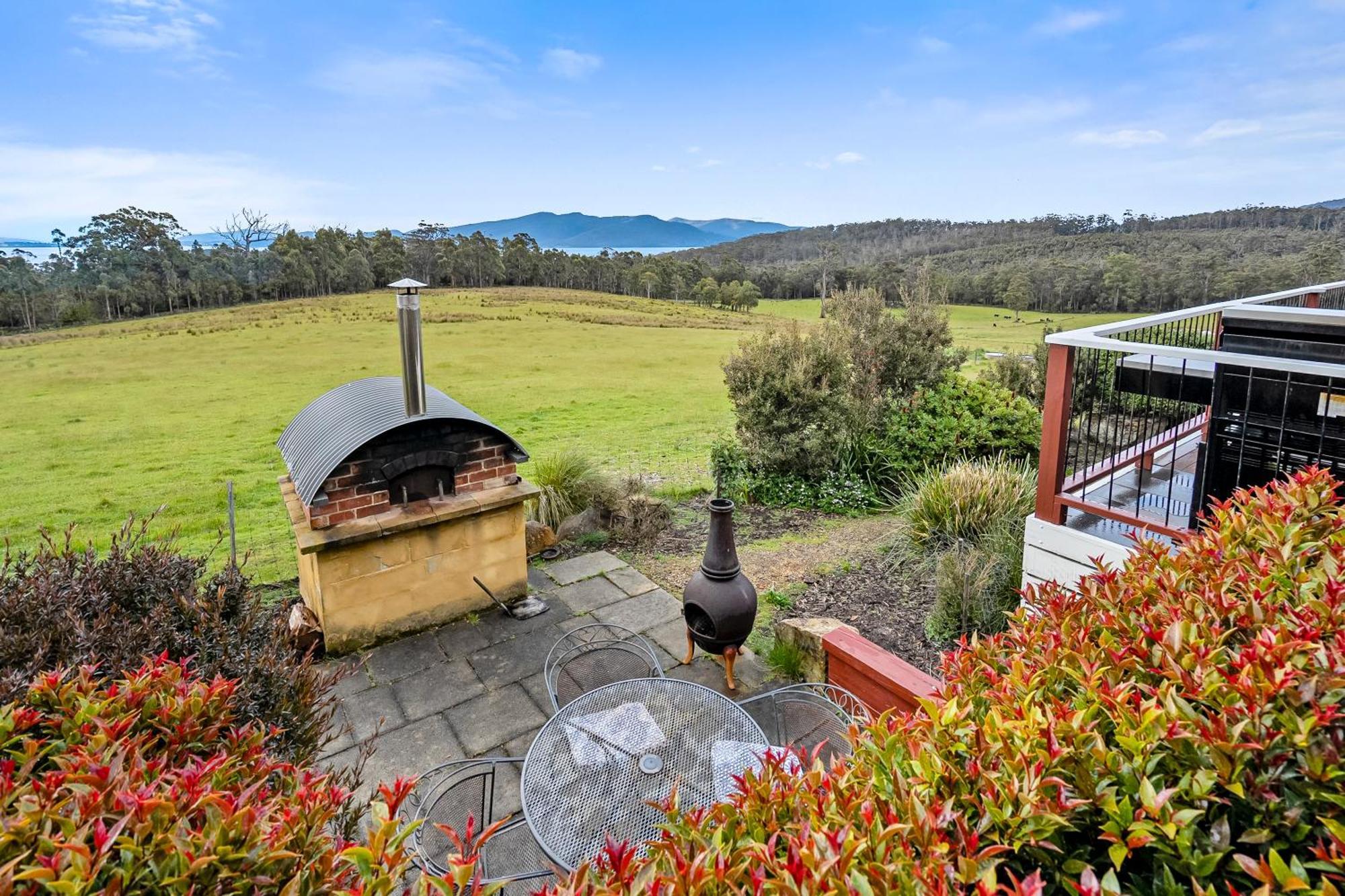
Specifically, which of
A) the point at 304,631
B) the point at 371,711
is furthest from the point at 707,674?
the point at 304,631

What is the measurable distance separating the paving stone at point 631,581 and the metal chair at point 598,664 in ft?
2.65

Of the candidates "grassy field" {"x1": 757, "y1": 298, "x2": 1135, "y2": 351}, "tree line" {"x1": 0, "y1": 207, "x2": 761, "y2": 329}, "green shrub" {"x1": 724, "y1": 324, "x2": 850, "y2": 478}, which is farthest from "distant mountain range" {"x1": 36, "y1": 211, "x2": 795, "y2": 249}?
"green shrub" {"x1": 724, "y1": 324, "x2": 850, "y2": 478}

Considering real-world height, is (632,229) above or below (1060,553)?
above

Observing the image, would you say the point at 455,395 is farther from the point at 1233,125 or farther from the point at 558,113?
the point at 1233,125

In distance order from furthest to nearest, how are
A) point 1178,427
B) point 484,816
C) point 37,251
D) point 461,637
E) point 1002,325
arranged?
point 37,251, point 1002,325, point 1178,427, point 461,637, point 484,816

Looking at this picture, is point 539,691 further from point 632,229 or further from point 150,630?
point 632,229

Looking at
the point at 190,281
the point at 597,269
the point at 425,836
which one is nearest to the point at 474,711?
the point at 425,836

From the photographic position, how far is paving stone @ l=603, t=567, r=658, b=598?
493 centimetres

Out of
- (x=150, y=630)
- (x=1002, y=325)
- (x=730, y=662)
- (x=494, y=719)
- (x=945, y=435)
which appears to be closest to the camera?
(x=150, y=630)

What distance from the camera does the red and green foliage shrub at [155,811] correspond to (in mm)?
981

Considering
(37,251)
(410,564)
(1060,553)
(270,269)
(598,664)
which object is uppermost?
(37,251)

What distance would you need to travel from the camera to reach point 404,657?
4.09 meters

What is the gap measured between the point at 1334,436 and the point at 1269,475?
12.9 inches

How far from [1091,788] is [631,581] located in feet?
13.7
